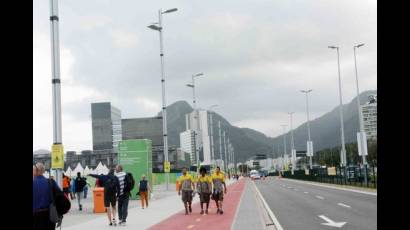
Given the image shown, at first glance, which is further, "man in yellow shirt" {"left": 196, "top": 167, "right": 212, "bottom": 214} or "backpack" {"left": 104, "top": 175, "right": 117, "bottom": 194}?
"man in yellow shirt" {"left": 196, "top": 167, "right": 212, "bottom": 214}

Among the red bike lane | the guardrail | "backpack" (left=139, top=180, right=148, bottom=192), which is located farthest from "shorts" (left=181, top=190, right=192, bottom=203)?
the guardrail

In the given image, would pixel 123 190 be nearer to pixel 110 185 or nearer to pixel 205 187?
pixel 110 185

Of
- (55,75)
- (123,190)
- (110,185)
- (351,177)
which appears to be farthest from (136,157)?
(351,177)

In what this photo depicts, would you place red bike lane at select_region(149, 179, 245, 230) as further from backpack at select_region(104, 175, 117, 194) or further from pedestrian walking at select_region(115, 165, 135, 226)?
backpack at select_region(104, 175, 117, 194)

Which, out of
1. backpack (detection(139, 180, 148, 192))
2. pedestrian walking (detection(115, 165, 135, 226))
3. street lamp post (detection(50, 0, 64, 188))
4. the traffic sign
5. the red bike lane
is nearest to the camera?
the traffic sign

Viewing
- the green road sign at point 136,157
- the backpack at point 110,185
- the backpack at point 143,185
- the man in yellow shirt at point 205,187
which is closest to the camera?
the backpack at point 110,185

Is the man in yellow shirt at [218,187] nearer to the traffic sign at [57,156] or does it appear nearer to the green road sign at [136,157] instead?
the traffic sign at [57,156]

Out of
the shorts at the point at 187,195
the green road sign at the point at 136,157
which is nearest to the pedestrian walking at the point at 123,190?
the shorts at the point at 187,195

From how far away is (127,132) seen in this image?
546ft

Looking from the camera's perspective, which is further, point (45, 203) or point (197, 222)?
point (197, 222)

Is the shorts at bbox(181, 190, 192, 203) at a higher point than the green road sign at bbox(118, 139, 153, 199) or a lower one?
lower

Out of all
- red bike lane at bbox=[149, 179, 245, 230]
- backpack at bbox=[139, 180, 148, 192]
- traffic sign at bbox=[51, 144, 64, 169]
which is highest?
traffic sign at bbox=[51, 144, 64, 169]
